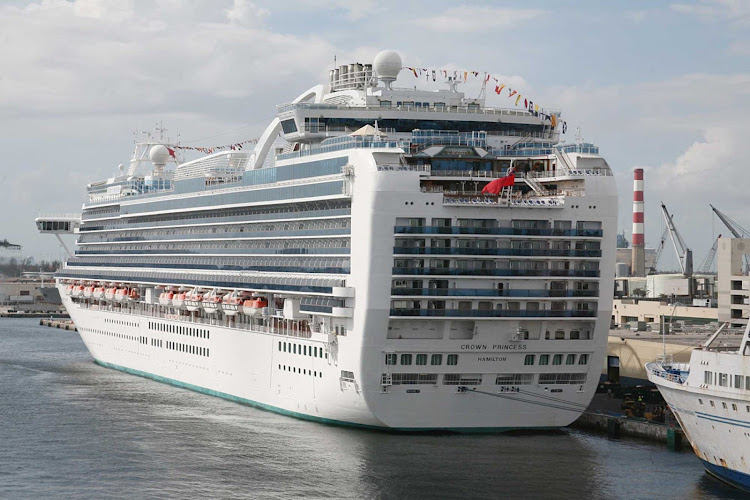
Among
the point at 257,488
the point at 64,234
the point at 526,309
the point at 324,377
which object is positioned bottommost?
the point at 257,488

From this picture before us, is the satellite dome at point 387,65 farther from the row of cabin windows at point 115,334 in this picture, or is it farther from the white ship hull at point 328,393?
the row of cabin windows at point 115,334

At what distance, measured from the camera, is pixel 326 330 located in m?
50.0

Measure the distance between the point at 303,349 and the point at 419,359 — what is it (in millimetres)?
7215

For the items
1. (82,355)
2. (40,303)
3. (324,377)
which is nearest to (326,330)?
(324,377)

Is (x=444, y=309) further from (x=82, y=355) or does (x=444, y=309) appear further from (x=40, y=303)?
(x=40, y=303)

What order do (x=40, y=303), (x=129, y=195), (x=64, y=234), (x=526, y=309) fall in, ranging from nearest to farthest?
1. (x=526, y=309)
2. (x=129, y=195)
3. (x=64, y=234)
4. (x=40, y=303)

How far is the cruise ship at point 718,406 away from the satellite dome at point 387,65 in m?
21.9

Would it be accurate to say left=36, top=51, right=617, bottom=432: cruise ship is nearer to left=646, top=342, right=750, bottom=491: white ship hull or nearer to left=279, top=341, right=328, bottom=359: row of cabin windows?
left=279, top=341, right=328, bottom=359: row of cabin windows

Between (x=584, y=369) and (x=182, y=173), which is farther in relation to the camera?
(x=182, y=173)

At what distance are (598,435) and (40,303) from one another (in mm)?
161890

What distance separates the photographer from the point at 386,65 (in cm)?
5797

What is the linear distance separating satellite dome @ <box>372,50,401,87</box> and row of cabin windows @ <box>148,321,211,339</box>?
16681 millimetres

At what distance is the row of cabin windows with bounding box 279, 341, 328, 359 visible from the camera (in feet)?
167

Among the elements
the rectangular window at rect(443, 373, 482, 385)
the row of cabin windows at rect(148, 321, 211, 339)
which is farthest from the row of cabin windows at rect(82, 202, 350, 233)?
the rectangular window at rect(443, 373, 482, 385)
